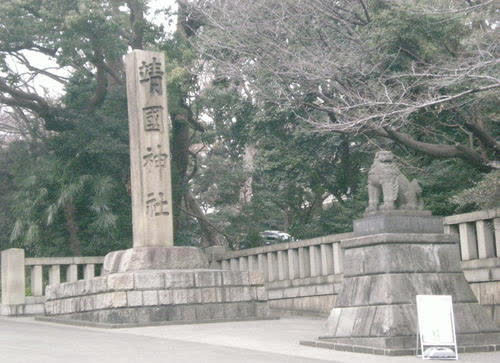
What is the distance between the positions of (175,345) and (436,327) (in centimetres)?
336

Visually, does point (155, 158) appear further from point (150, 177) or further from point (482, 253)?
point (482, 253)

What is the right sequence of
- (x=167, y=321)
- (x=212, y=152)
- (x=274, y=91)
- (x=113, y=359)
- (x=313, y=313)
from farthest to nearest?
(x=212, y=152) < (x=274, y=91) < (x=313, y=313) < (x=167, y=321) < (x=113, y=359)

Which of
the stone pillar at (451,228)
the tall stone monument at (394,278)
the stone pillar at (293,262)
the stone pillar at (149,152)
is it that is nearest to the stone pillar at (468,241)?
the stone pillar at (451,228)

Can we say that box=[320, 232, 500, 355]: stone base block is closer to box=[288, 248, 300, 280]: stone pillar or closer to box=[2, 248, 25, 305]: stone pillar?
box=[288, 248, 300, 280]: stone pillar

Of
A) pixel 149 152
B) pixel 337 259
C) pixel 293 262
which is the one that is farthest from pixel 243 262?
pixel 149 152

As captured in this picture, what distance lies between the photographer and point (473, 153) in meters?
15.5

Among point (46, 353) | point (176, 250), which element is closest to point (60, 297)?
point (176, 250)

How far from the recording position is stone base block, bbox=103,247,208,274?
571 inches

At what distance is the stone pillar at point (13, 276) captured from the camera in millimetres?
16812

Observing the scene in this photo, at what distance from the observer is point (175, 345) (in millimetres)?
10625

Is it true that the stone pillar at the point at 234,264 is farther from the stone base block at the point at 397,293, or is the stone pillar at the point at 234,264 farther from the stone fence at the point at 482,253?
the stone base block at the point at 397,293

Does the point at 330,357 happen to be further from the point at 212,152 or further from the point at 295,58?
the point at 212,152

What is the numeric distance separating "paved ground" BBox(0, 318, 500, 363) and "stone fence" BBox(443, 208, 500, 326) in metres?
2.60

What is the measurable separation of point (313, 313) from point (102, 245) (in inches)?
301
